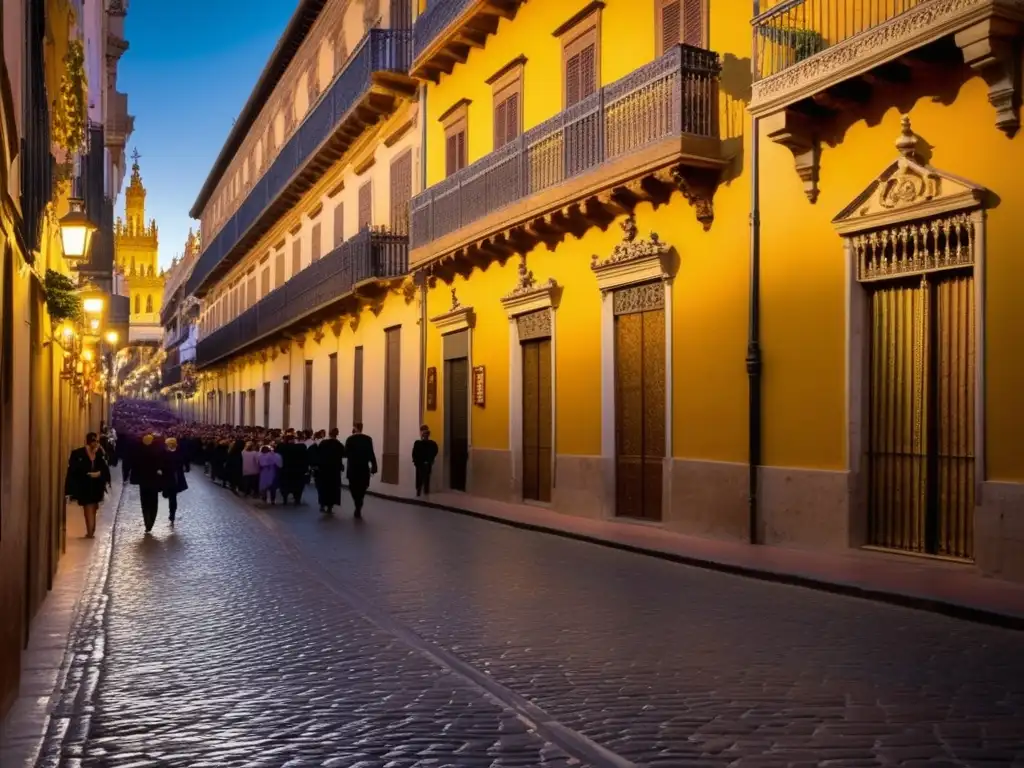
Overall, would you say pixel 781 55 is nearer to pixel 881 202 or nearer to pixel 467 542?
pixel 881 202

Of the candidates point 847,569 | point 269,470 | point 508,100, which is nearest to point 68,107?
point 847,569

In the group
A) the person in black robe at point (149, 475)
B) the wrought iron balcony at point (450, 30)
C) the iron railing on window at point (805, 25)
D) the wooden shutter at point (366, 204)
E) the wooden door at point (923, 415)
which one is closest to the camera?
the wooden door at point (923, 415)

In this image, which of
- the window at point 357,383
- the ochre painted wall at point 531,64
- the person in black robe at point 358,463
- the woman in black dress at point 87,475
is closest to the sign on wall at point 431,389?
the ochre painted wall at point 531,64

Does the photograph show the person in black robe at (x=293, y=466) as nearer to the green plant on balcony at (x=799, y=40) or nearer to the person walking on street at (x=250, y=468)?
the person walking on street at (x=250, y=468)

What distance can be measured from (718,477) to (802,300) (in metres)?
2.61

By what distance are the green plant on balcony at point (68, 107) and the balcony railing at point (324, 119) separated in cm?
1424

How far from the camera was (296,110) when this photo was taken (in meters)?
38.9

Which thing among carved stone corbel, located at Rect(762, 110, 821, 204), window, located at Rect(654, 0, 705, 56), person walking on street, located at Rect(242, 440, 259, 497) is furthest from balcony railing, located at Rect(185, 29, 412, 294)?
carved stone corbel, located at Rect(762, 110, 821, 204)

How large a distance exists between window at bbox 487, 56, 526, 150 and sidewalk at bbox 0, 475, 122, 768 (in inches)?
Result: 400

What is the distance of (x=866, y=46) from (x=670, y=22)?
475 cm

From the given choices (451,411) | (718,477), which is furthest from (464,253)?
(718,477)

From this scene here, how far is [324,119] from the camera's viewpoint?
31875mm

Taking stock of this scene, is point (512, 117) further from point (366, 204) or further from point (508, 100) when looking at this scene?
point (366, 204)

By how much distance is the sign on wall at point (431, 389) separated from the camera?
25.9 m
